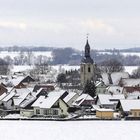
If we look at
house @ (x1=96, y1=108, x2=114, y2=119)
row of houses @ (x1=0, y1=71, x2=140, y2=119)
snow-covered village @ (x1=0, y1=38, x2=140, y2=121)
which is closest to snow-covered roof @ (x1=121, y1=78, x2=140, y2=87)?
snow-covered village @ (x1=0, y1=38, x2=140, y2=121)

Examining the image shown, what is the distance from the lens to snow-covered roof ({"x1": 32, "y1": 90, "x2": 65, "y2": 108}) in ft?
124

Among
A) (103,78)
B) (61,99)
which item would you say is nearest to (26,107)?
(61,99)

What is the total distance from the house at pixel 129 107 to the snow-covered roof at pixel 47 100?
14.4 ft

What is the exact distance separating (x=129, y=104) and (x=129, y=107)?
36cm

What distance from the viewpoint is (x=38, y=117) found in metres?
36.3

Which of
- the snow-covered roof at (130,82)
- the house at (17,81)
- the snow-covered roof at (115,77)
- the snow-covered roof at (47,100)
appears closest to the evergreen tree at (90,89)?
the snow-covered roof at (47,100)

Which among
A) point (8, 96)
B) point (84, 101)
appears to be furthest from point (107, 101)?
point (8, 96)

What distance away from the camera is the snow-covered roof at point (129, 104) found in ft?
120

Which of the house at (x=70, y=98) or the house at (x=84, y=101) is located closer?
the house at (x=84, y=101)

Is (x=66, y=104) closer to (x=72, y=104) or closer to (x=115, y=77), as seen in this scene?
(x=72, y=104)

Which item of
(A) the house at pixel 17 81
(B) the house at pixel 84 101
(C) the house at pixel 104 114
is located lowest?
(C) the house at pixel 104 114

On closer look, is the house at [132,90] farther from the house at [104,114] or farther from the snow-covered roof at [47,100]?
the house at [104,114]

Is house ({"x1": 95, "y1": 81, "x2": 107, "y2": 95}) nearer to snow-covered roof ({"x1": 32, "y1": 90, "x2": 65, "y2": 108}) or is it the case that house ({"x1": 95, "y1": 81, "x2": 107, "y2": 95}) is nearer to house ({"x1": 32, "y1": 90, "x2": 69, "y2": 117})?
snow-covered roof ({"x1": 32, "y1": 90, "x2": 65, "y2": 108})
